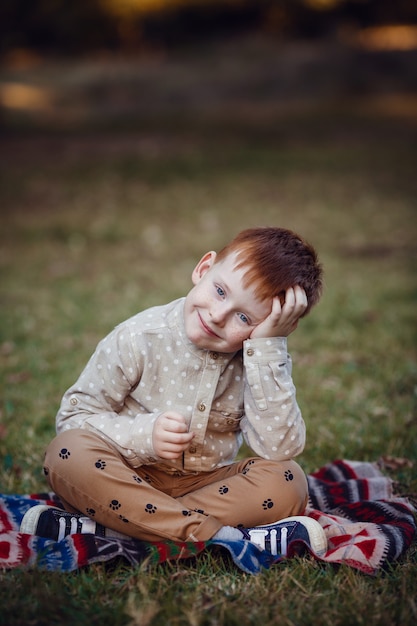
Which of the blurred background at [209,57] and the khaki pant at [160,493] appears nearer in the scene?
→ the khaki pant at [160,493]

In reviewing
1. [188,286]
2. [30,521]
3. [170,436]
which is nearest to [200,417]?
[170,436]

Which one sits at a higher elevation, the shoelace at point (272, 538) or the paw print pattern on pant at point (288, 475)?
the paw print pattern on pant at point (288, 475)

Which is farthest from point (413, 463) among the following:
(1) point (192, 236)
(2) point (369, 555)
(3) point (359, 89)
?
(3) point (359, 89)

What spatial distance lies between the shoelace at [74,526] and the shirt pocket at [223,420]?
1.81 ft

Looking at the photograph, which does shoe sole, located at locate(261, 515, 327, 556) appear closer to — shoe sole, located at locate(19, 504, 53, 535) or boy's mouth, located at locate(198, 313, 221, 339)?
boy's mouth, located at locate(198, 313, 221, 339)

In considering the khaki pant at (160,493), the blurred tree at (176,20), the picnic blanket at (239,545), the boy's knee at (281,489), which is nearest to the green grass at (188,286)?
the picnic blanket at (239,545)

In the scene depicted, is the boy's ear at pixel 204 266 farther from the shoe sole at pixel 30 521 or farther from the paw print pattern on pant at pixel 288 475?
the shoe sole at pixel 30 521

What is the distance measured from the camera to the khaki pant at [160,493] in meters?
2.47

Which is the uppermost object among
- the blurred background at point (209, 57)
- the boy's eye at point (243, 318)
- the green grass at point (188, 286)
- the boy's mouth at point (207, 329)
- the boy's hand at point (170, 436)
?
the blurred background at point (209, 57)

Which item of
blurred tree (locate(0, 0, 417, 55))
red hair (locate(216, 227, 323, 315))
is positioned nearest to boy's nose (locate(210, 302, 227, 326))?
red hair (locate(216, 227, 323, 315))

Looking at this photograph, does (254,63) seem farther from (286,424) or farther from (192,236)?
(286,424)

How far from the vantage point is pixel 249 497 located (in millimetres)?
2598

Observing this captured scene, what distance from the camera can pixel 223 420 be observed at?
2.71 m

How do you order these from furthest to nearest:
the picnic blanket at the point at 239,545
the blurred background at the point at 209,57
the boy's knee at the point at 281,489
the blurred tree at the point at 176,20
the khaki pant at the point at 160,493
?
the blurred background at the point at 209,57 < the blurred tree at the point at 176,20 < the boy's knee at the point at 281,489 < the khaki pant at the point at 160,493 < the picnic blanket at the point at 239,545
